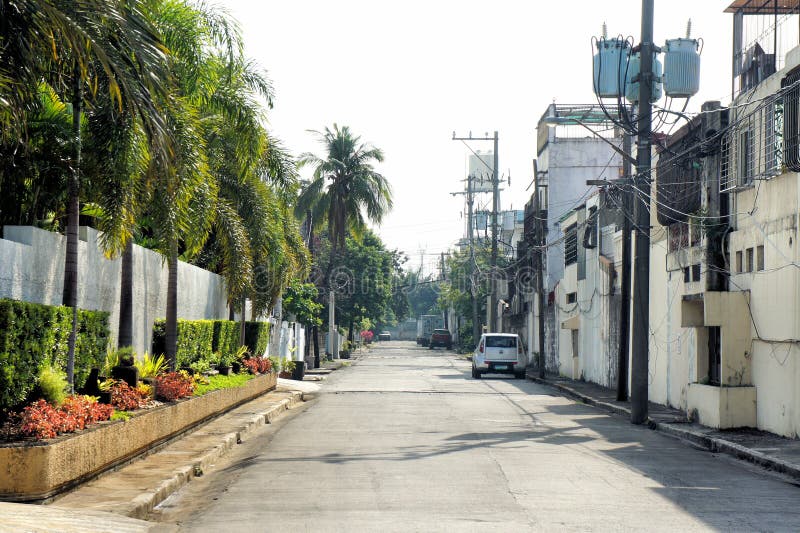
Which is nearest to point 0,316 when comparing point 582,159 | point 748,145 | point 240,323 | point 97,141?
point 97,141

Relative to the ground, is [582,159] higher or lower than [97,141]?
higher

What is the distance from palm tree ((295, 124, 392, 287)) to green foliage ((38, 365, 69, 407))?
3930 cm

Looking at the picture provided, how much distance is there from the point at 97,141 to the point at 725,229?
13.3m

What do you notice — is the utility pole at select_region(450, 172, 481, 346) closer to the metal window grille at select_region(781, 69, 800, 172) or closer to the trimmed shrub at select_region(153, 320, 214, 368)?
the trimmed shrub at select_region(153, 320, 214, 368)

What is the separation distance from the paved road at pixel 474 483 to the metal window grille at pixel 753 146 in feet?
17.5

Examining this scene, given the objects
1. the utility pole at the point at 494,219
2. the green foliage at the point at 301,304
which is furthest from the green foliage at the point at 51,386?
the utility pole at the point at 494,219

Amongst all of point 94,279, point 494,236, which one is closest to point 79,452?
point 94,279

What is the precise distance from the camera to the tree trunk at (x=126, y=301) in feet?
60.0

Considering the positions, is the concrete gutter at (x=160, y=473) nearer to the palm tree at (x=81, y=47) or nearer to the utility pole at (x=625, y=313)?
the palm tree at (x=81, y=47)

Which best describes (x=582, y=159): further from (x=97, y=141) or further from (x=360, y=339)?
(x=360, y=339)

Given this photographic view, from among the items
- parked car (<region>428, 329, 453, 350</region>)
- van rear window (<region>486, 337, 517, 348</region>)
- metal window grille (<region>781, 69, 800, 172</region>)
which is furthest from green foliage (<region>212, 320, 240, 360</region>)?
parked car (<region>428, 329, 453, 350</region>)

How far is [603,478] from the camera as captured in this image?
41.8 ft

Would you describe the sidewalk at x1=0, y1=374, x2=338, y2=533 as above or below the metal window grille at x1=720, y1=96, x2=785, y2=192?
below

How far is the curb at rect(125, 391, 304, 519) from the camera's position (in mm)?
10414
